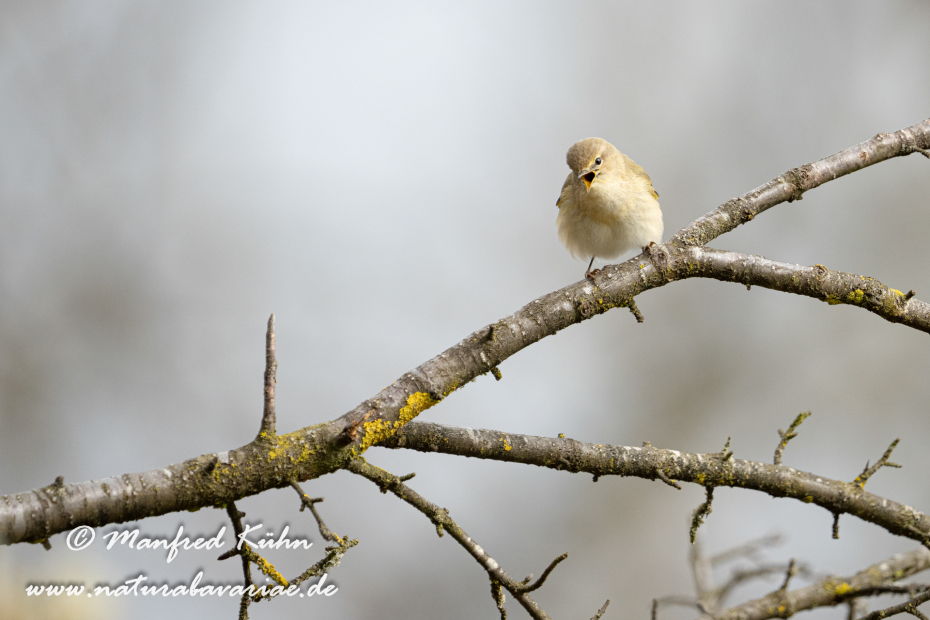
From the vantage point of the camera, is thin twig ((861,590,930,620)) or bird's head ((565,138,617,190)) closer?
thin twig ((861,590,930,620))

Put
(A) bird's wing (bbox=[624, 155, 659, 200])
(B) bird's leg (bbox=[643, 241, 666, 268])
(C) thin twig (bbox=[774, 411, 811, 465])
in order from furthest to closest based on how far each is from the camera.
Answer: (A) bird's wing (bbox=[624, 155, 659, 200]), (B) bird's leg (bbox=[643, 241, 666, 268]), (C) thin twig (bbox=[774, 411, 811, 465])

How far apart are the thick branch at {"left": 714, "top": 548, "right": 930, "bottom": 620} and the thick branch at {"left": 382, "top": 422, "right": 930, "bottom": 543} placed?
83mm

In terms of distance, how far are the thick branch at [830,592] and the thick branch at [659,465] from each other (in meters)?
0.08

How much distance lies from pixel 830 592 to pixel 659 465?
48 centimetres

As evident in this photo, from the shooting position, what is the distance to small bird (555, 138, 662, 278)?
2746 mm

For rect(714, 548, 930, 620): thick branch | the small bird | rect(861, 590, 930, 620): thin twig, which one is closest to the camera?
rect(714, 548, 930, 620): thick branch

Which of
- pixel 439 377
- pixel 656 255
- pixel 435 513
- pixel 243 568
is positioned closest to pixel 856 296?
pixel 656 255

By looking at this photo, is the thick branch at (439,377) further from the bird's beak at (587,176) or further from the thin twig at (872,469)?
the bird's beak at (587,176)

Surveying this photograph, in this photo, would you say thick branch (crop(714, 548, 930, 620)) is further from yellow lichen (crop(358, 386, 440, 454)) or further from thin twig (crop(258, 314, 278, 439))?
thin twig (crop(258, 314, 278, 439))

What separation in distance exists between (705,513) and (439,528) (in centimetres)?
77

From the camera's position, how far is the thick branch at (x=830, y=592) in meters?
1.37

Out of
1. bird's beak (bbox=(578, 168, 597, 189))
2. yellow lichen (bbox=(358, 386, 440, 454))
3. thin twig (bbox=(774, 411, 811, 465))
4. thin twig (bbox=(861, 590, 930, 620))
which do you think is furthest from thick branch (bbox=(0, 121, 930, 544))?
thin twig (bbox=(861, 590, 930, 620))

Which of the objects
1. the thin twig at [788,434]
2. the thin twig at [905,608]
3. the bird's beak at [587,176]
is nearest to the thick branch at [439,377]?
the thin twig at [788,434]

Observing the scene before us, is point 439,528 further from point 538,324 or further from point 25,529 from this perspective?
point 25,529
